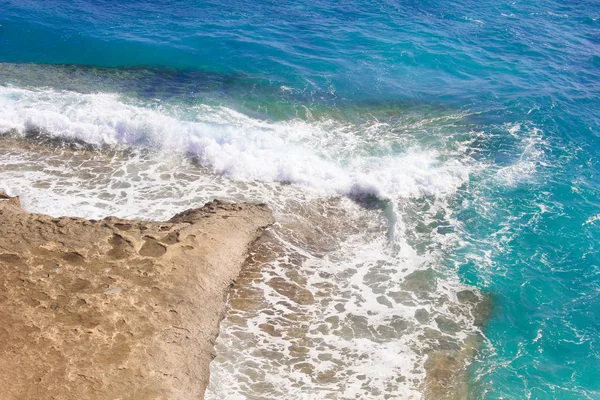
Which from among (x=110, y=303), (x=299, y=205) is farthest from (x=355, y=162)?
(x=110, y=303)

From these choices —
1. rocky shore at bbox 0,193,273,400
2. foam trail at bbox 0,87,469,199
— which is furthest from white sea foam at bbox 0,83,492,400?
rocky shore at bbox 0,193,273,400

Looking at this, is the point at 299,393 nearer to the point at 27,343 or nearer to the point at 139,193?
the point at 27,343

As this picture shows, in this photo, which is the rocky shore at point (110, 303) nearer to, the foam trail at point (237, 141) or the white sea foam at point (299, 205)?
the white sea foam at point (299, 205)

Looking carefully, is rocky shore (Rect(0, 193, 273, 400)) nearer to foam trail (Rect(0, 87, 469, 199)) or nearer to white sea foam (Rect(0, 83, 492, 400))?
white sea foam (Rect(0, 83, 492, 400))

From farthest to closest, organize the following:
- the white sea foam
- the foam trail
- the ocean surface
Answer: the foam trail, the ocean surface, the white sea foam

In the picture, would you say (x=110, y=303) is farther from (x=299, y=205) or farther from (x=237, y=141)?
(x=237, y=141)
